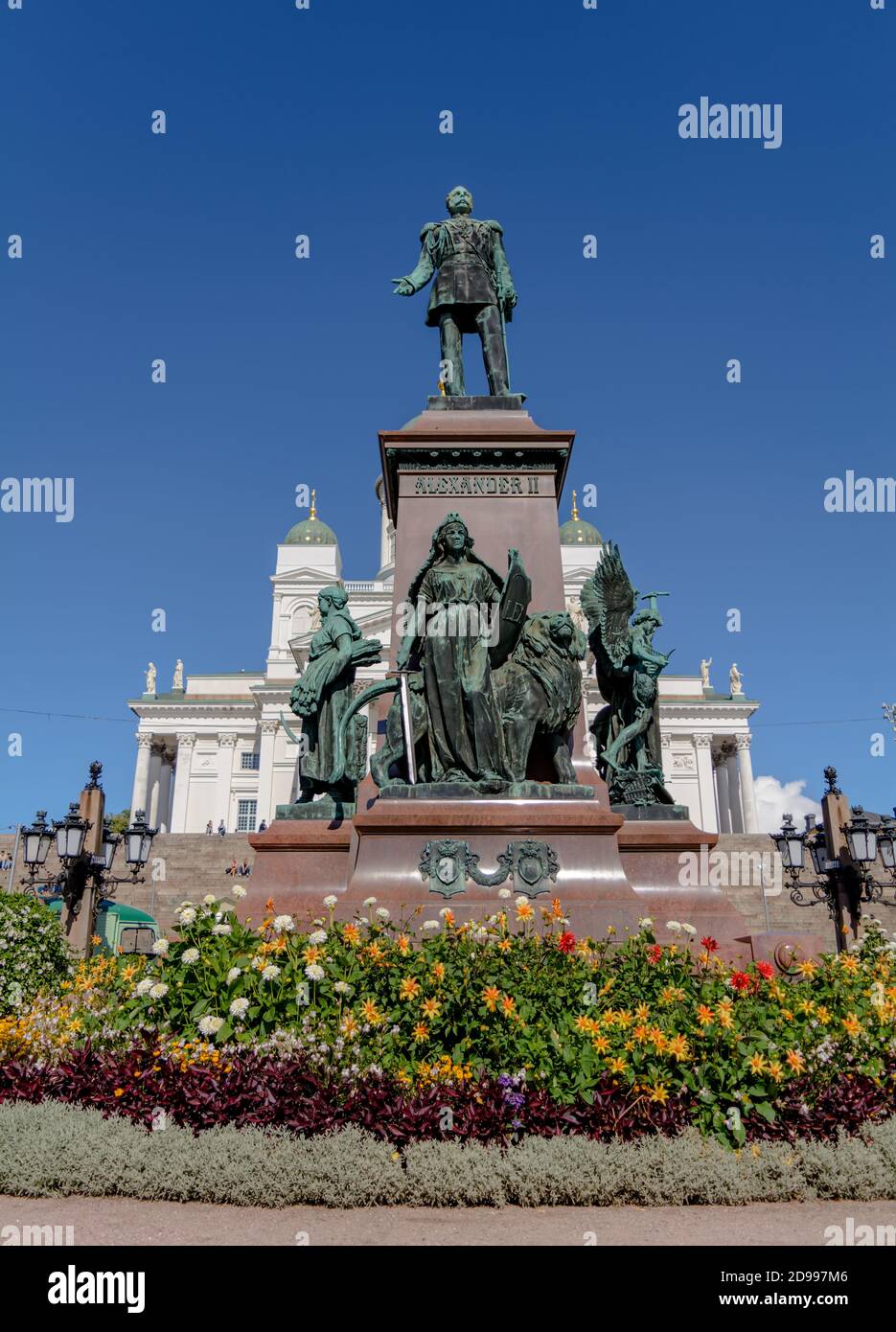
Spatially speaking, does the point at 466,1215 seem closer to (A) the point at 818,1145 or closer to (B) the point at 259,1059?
(B) the point at 259,1059

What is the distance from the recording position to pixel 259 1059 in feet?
16.0

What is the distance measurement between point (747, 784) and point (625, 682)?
238ft

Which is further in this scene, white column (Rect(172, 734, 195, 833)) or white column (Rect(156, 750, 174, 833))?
white column (Rect(156, 750, 174, 833))

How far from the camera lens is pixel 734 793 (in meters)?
81.6

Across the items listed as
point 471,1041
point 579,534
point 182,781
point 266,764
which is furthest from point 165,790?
point 471,1041

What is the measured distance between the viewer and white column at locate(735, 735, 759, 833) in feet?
254

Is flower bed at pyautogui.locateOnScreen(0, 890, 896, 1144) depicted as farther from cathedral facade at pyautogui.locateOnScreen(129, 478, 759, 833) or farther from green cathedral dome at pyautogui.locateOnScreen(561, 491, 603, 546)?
green cathedral dome at pyautogui.locateOnScreen(561, 491, 603, 546)

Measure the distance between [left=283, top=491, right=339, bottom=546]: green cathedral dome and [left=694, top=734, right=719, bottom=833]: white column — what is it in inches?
1610

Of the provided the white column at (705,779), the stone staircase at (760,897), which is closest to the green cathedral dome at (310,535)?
the white column at (705,779)

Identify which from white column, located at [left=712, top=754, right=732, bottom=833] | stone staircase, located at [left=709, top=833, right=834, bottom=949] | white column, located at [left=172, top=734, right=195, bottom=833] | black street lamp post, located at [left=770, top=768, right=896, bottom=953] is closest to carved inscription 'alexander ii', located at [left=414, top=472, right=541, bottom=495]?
black street lamp post, located at [left=770, top=768, right=896, bottom=953]

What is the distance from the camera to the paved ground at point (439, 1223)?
12.3ft

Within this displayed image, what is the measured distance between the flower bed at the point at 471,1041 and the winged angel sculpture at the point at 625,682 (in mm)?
4429
